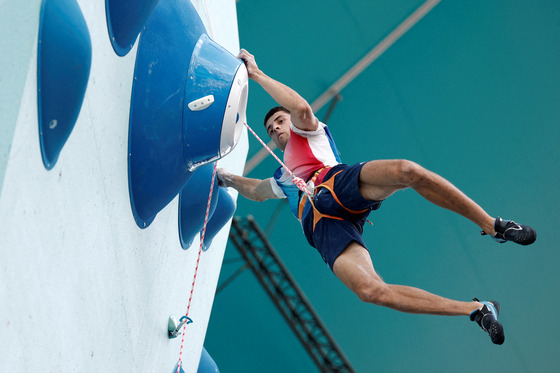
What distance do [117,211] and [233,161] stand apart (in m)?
1.71

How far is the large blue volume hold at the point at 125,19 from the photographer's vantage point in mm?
1397

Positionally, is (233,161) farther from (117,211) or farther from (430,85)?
(430,85)

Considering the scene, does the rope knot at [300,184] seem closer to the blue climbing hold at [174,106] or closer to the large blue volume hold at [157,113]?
the blue climbing hold at [174,106]

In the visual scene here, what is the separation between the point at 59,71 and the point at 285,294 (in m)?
6.25

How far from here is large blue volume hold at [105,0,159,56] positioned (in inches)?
55.0

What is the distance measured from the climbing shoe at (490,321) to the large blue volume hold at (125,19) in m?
1.37

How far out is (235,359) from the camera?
730 centimetres

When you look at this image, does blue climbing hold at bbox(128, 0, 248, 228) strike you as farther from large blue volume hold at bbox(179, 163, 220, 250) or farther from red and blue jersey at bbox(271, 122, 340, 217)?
red and blue jersey at bbox(271, 122, 340, 217)

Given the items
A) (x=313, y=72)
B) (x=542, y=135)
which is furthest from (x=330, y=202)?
(x=542, y=135)

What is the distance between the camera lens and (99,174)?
4.51ft

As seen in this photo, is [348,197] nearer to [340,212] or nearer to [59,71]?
[340,212]

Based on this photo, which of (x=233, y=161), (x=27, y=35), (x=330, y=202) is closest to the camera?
(x=27, y=35)

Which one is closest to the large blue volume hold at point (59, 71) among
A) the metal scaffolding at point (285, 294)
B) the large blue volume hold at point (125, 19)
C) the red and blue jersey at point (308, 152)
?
the large blue volume hold at point (125, 19)

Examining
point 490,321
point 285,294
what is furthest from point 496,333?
point 285,294
